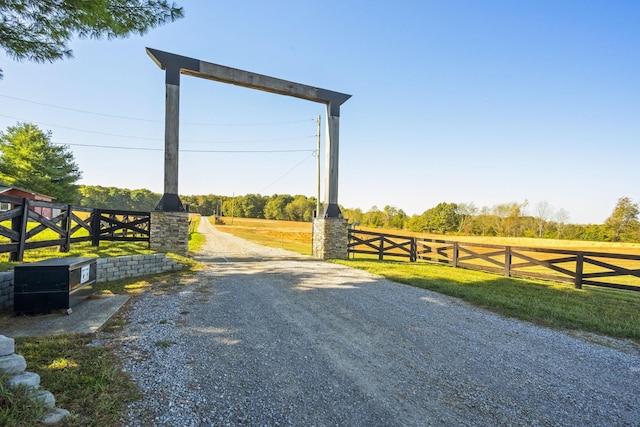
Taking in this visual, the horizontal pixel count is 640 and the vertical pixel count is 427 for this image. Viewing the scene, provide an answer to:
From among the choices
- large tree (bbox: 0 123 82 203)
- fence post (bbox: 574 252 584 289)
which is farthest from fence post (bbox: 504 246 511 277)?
large tree (bbox: 0 123 82 203)

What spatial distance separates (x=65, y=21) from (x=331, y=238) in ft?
33.5

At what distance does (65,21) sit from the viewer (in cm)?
539

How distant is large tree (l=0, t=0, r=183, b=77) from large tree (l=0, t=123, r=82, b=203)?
31.5m

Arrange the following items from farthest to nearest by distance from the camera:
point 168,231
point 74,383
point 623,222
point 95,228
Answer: point 623,222, point 168,231, point 95,228, point 74,383

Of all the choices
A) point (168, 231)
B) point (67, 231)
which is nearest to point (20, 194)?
point (67, 231)

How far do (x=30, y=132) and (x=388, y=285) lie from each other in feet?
134

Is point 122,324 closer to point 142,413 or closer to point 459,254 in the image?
point 142,413

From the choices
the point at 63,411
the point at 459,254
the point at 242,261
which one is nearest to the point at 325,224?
the point at 242,261

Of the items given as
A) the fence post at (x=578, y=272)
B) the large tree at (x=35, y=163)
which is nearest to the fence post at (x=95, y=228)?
the fence post at (x=578, y=272)

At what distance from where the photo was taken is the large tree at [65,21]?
4.94 metres

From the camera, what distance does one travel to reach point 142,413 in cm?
242

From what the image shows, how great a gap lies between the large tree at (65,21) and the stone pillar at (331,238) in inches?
355

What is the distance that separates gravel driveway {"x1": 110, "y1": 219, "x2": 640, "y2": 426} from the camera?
2.59m

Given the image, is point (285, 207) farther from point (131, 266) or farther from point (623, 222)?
point (131, 266)
